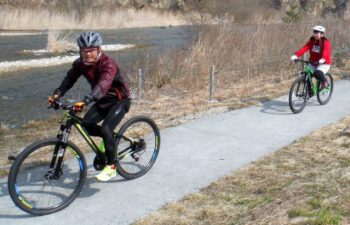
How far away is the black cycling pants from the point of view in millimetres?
5625

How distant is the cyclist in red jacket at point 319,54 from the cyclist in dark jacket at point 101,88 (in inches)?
211

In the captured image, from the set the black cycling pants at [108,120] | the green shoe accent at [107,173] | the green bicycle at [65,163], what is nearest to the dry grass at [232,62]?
the green bicycle at [65,163]

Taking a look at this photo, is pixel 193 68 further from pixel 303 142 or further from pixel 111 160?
pixel 111 160

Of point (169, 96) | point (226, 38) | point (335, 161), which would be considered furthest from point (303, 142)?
point (226, 38)

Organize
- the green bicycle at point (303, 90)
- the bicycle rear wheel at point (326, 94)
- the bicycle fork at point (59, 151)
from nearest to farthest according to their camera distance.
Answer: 1. the bicycle fork at point (59, 151)
2. the green bicycle at point (303, 90)
3. the bicycle rear wheel at point (326, 94)

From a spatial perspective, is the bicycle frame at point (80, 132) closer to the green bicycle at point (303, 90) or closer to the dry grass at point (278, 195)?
the dry grass at point (278, 195)

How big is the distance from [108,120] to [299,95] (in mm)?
5415

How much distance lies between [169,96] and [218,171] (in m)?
6.53

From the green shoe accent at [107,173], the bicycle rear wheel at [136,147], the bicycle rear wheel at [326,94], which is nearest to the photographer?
the green shoe accent at [107,173]

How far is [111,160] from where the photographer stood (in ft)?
18.7

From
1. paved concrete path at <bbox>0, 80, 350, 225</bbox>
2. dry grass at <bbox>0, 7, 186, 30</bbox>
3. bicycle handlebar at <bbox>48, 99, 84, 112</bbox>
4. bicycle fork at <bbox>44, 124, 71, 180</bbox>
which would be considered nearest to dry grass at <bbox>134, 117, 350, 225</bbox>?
paved concrete path at <bbox>0, 80, 350, 225</bbox>

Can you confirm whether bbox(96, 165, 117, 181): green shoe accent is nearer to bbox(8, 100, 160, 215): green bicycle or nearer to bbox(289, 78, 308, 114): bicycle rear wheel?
bbox(8, 100, 160, 215): green bicycle

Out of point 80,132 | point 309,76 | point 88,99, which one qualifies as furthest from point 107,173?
point 309,76

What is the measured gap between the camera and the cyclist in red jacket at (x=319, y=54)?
10.3 m
